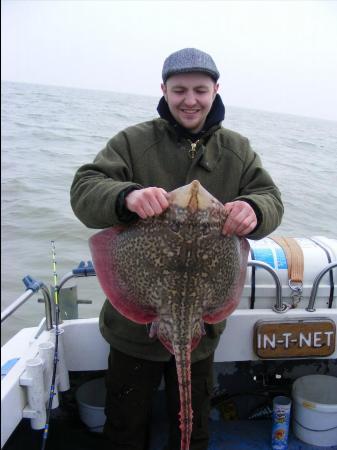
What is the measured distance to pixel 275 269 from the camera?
312 centimetres

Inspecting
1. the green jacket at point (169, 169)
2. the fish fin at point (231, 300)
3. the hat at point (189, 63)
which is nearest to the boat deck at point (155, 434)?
the green jacket at point (169, 169)

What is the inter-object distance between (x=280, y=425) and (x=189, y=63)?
270 centimetres

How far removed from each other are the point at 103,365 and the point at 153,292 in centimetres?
141

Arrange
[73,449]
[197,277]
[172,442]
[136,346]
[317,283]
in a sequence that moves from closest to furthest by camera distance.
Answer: [197,277] < [136,346] < [172,442] < [317,283] < [73,449]

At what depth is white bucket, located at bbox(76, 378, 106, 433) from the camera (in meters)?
3.33

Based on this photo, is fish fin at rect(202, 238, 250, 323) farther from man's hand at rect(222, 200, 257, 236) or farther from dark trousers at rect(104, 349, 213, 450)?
dark trousers at rect(104, 349, 213, 450)

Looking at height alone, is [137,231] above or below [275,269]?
above

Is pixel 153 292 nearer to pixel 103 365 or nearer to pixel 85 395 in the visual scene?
pixel 103 365

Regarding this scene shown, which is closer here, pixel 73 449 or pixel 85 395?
pixel 73 449

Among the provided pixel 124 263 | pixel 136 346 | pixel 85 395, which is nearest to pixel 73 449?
pixel 85 395

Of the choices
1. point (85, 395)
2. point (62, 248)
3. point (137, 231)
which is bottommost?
point (62, 248)

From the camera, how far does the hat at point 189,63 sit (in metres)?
2.28

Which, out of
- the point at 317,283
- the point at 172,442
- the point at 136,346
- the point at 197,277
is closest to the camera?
the point at 197,277

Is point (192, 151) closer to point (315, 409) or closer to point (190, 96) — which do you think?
point (190, 96)
